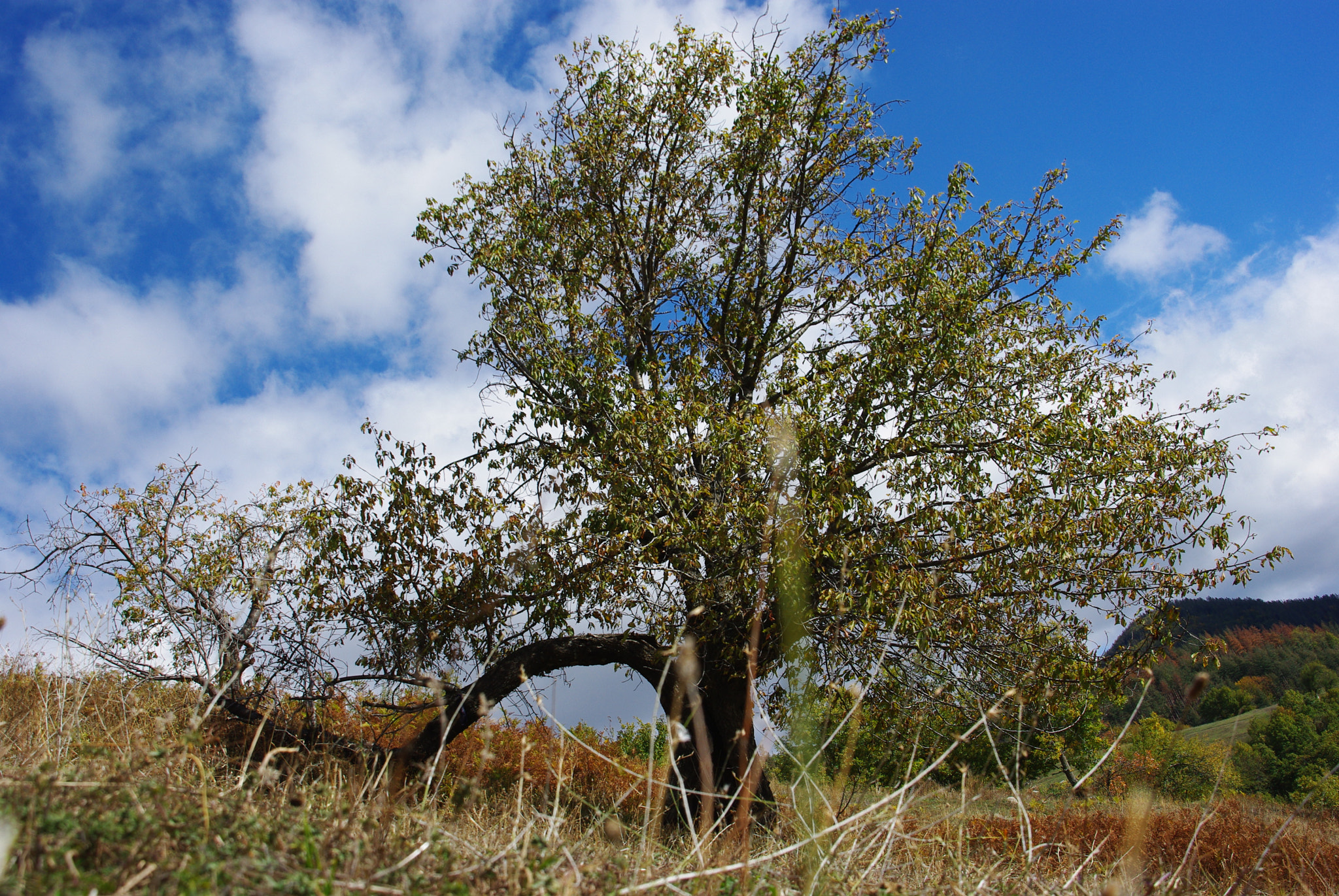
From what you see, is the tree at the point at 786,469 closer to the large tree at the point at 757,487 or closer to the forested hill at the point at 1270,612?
the large tree at the point at 757,487

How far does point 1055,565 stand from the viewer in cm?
760

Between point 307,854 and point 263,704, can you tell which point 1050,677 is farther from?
point 263,704

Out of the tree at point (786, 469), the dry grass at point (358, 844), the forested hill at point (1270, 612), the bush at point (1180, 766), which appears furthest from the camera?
the forested hill at point (1270, 612)

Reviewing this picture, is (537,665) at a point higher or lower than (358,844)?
higher

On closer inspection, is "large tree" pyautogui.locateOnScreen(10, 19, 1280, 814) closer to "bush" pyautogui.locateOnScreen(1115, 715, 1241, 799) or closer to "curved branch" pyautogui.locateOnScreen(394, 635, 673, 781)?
"curved branch" pyautogui.locateOnScreen(394, 635, 673, 781)

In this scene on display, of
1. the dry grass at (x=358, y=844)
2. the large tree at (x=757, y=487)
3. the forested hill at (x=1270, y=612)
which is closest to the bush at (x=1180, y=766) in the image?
the large tree at (x=757, y=487)

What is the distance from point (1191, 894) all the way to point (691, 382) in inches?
260

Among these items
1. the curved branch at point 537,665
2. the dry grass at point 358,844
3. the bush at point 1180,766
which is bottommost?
the bush at point 1180,766

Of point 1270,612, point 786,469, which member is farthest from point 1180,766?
point 1270,612

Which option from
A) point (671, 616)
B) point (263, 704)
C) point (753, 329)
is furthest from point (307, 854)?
point (753, 329)

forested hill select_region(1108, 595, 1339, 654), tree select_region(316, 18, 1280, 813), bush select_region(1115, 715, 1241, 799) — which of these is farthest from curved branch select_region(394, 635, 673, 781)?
forested hill select_region(1108, 595, 1339, 654)

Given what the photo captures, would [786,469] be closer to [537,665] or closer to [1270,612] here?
[537,665]

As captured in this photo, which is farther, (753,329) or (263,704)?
(753,329)

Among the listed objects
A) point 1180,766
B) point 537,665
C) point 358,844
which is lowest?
point 1180,766
